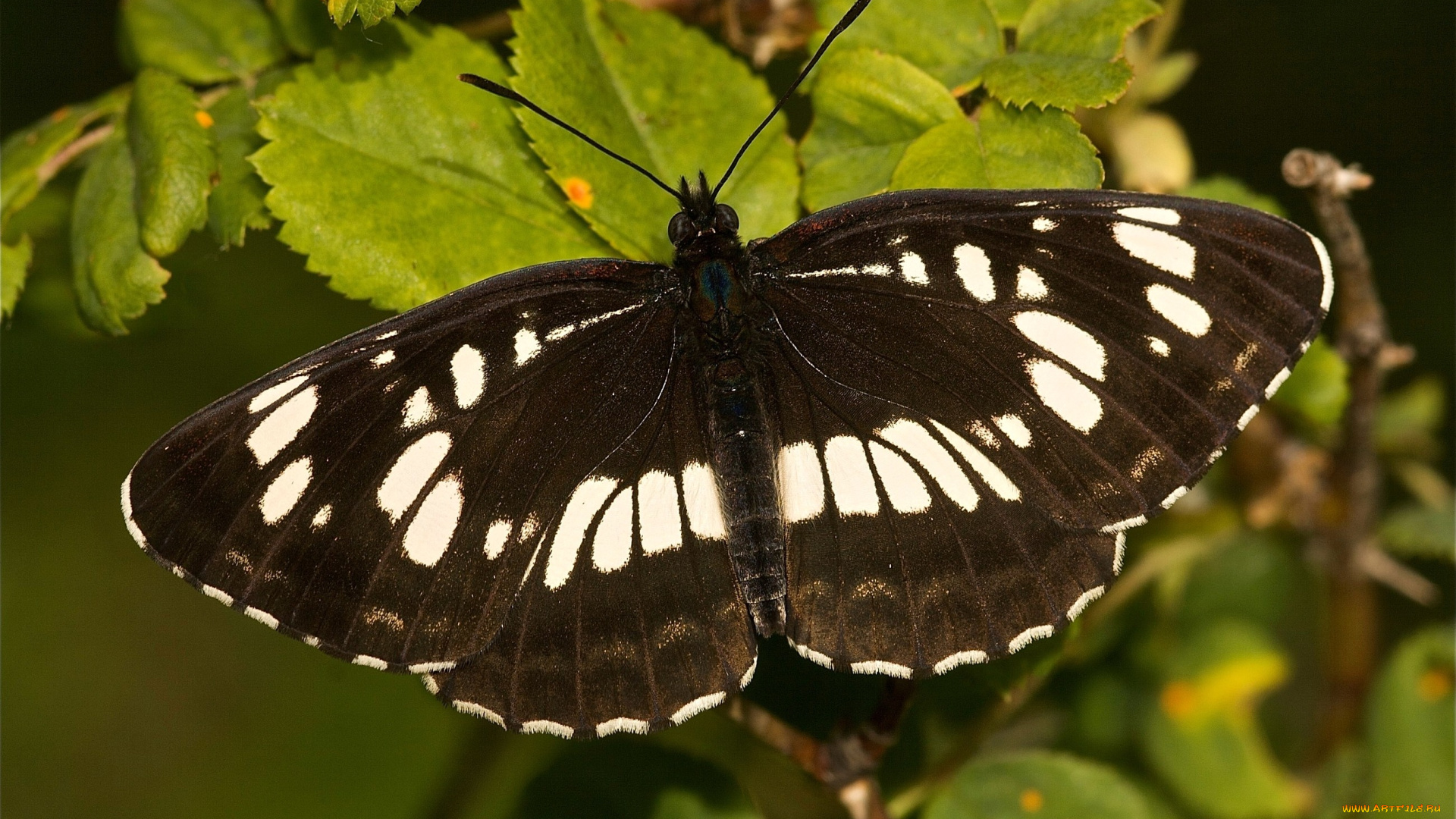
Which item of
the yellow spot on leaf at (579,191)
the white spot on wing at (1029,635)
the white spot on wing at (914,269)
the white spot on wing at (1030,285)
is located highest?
the yellow spot on leaf at (579,191)

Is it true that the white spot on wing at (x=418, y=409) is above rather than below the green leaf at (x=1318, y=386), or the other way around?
below

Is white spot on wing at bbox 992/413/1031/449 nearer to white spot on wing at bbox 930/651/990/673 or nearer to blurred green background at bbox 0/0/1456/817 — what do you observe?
white spot on wing at bbox 930/651/990/673

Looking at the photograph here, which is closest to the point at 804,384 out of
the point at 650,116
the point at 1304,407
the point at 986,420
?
the point at 986,420

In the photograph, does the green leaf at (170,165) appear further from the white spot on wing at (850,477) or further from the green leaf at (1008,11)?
the green leaf at (1008,11)

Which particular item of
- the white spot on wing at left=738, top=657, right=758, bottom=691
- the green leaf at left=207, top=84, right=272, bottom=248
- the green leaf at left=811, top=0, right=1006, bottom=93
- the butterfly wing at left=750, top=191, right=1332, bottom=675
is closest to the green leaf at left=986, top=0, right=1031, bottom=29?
the green leaf at left=811, top=0, right=1006, bottom=93

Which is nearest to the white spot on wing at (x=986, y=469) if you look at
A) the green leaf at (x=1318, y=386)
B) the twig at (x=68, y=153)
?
the green leaf at (x=1318, y=386)

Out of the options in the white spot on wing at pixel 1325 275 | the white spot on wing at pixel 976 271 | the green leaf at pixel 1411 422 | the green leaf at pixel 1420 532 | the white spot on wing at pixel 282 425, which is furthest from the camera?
the green leaf at pixel 1411 422

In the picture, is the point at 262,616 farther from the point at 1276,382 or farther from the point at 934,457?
the point at 1276,382
